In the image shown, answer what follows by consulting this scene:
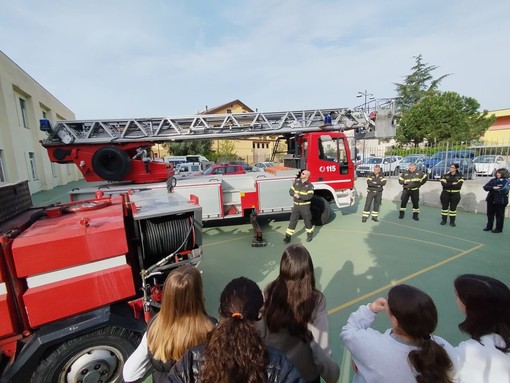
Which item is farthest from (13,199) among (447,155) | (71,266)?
(447,155)

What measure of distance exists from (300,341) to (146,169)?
6.23 meters

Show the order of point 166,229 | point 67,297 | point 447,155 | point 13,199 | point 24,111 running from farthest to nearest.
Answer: point 24,111 → point 447,155 → point 166,229 → point 13,199 → point 67,297

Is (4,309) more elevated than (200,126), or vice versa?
A: (200,126)

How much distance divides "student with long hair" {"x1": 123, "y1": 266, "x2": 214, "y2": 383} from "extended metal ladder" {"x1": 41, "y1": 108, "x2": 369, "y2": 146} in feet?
19.3

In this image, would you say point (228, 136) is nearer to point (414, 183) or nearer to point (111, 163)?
point (111, 163)

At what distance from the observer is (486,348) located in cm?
143

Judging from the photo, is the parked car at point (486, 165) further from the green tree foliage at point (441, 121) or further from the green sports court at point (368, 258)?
the green tree foliage at point (441, 121)

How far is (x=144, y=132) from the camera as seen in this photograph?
6.79m

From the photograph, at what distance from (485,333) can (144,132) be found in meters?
7.19

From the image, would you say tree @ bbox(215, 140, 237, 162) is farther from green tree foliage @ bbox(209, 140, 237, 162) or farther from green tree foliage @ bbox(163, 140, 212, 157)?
green tree foliage @ bbox(163, 140, 212, 157)

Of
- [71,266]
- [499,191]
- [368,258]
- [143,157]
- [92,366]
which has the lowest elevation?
[368,258]

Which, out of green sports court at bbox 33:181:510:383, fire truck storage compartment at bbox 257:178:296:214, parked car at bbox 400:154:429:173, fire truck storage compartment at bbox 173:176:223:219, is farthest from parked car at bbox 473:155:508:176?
fire truck storage compartment at bbox 173:176:223:219

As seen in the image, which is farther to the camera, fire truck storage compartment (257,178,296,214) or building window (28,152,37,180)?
building window (28,152,37,180)

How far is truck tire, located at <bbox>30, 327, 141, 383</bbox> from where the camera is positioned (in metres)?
2.17
